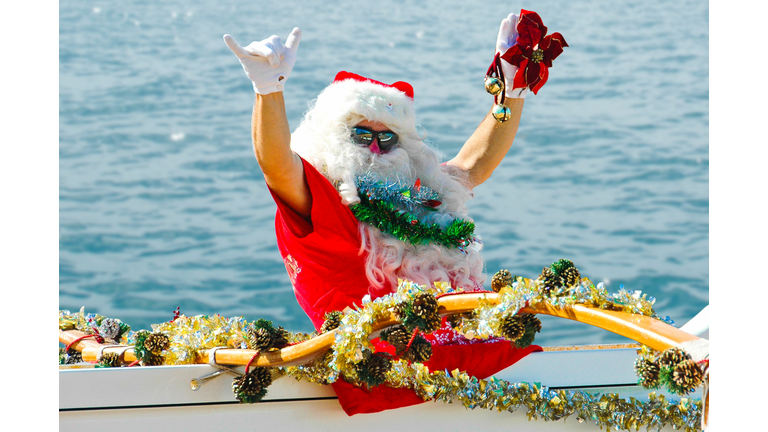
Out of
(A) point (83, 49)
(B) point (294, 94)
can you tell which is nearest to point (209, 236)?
(B) point (294, 94)

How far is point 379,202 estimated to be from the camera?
1908 millimetres

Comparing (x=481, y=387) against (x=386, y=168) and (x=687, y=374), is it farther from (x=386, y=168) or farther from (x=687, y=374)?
(x=386, y=168)

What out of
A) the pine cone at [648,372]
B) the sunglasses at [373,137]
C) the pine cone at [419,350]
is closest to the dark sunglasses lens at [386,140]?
the sunglasses at [373,137]

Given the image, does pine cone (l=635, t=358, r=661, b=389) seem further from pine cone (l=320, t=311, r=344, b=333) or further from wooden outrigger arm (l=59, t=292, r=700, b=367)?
pine cone (l=320, t=311, r=344, b=333)

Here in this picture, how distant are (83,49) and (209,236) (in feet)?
11.7

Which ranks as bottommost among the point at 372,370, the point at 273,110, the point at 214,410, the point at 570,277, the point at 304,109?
the point at 214,410

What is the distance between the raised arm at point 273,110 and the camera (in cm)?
157

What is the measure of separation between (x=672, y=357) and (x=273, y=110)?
0.91 metres

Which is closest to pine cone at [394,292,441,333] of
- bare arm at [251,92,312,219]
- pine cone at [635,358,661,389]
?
pine cone at [635,358,661,389]

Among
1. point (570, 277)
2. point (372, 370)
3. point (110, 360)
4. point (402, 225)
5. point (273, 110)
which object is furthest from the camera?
point (402, 225)

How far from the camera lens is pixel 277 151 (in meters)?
1.69

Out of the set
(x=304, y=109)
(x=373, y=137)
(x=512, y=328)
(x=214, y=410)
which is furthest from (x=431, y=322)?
(x=304, y=109)

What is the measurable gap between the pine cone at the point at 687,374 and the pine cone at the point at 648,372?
0.06m

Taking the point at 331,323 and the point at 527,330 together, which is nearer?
the point at 527,330
